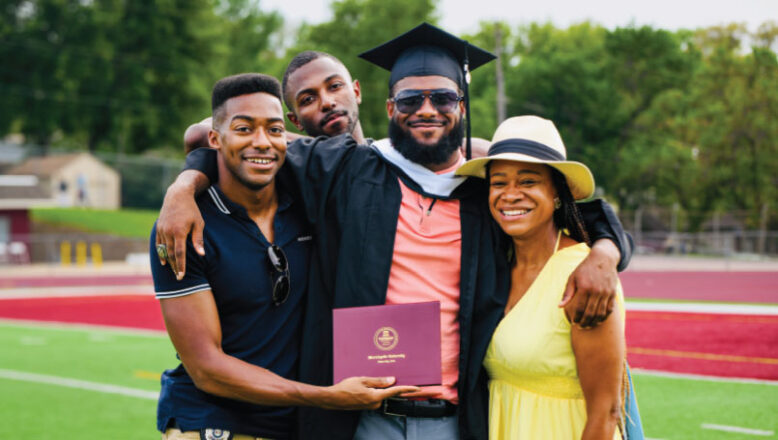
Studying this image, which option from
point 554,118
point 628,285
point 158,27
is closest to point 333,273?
point 628,285

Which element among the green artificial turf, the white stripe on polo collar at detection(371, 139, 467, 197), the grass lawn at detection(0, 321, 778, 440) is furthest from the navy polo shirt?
the green artificial turf

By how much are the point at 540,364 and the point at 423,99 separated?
1.18 meters

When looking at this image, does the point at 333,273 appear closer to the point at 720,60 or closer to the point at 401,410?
the point at 401,410

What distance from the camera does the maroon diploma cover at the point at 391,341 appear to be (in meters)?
2.68

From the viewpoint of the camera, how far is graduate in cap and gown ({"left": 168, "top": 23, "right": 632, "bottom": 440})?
2.91 metres

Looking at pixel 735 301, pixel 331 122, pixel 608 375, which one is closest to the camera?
pixel 608 375

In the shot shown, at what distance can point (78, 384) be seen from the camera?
8.65m

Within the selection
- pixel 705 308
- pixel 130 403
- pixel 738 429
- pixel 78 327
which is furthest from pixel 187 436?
pixel 705 308

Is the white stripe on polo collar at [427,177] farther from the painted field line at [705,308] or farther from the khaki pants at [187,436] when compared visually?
the painted field line at [705,308]

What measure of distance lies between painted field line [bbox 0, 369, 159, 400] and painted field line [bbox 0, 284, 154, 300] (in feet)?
31.8

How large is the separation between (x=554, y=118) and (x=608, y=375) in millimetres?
33200

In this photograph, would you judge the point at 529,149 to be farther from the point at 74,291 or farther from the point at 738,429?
the point at 74,291

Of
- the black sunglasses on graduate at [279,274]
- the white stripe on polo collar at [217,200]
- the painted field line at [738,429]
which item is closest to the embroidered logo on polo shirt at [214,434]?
the black sunglasses on graduate at [279,274]

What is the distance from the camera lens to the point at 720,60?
35.4 metres
